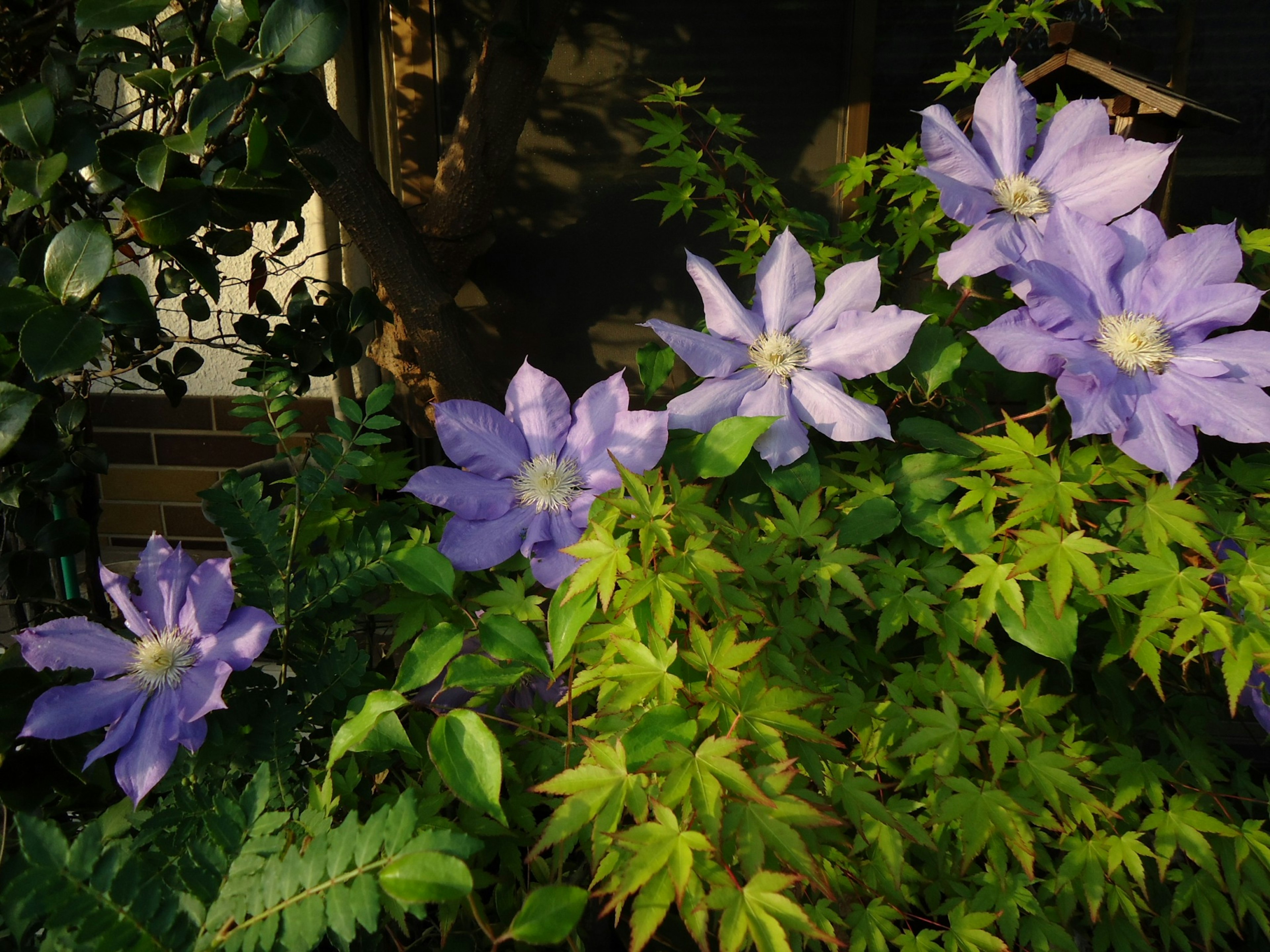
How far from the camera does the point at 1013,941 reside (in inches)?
33.4

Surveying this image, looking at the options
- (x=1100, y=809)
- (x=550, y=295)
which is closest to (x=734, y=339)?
(x=1100, y=809)

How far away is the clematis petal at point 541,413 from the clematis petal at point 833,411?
26cm

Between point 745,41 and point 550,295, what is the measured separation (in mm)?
837

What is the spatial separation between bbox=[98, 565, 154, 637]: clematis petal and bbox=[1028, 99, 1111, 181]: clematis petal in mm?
1101

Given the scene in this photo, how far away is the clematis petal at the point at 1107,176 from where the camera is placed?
933 mm

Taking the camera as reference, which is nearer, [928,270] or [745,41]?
[928,270]

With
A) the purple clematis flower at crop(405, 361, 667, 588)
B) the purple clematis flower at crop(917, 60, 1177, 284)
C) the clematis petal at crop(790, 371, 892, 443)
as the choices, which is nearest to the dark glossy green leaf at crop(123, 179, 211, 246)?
the purple clematis flower at crop(405, 361, 667, 588)

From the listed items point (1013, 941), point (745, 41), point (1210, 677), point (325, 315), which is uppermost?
point (745, 41)

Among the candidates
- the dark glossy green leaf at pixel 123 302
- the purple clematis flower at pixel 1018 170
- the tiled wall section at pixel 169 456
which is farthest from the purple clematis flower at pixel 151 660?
the tiled wall section at pixel 169 456

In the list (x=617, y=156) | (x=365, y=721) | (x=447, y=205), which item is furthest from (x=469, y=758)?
(x=617, y=156)

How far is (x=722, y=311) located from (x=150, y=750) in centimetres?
73

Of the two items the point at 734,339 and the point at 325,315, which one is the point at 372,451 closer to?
the point at 325,315

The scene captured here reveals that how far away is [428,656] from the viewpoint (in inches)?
30.1

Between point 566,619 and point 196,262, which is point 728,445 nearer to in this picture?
point 566,619
